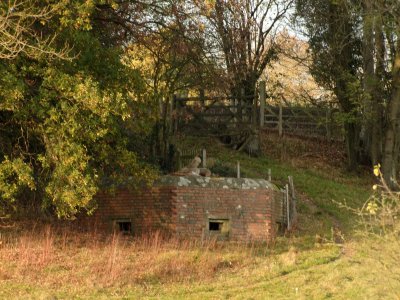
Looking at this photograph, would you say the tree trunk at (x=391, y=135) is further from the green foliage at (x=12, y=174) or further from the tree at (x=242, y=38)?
the green foliage at (x=12, y=174)

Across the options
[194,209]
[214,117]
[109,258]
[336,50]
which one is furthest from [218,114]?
[109,258]

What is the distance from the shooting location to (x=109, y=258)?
1619 centimetres

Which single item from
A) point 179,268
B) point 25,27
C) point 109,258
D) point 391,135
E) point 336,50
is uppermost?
point 336,50

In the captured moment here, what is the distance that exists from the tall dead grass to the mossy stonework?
768 mm

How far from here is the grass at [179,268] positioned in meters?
13.9

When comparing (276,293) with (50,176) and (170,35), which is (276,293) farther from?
(170,35)

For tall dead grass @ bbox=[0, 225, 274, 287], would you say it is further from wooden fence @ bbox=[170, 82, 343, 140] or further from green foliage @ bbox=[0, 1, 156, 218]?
wooden fence @ bbox=[170, 82, 343, 140]

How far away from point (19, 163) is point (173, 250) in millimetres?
4100

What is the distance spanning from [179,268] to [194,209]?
3.91 m

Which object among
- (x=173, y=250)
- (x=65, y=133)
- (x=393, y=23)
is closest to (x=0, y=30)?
(x=65, y=133)

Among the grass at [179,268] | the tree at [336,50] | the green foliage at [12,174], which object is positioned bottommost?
the grass at [179,268]

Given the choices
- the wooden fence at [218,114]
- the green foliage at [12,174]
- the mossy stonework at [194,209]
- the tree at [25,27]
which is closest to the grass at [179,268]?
the mossy stonework at [194,209]

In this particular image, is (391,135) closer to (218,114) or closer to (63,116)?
(218,114)

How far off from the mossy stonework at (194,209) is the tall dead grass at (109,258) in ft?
2.52
